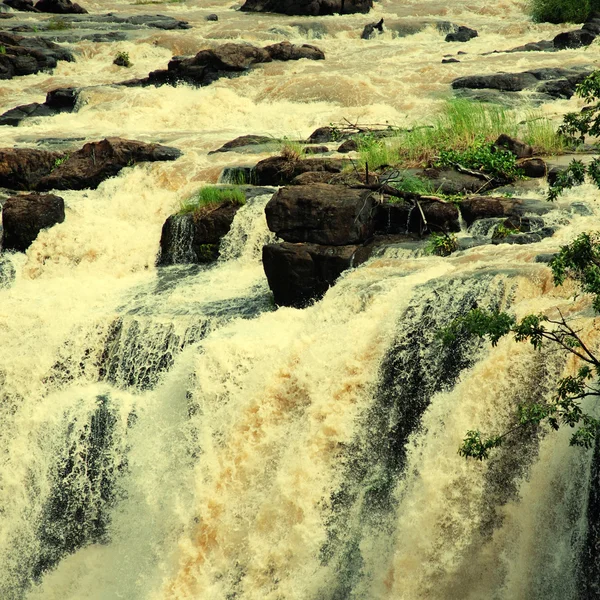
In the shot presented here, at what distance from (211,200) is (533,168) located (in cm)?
435

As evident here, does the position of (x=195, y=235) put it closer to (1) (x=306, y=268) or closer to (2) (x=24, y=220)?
(2) (x=24, y=220)

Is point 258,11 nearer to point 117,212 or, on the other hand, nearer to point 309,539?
point 117,212

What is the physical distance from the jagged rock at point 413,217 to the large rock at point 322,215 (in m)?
0.30

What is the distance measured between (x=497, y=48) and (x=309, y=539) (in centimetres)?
2079

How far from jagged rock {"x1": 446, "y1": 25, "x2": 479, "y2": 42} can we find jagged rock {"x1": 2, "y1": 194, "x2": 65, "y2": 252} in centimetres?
1748

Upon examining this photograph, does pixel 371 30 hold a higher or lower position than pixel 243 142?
higher

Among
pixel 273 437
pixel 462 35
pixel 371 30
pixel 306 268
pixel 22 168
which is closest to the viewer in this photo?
pixel 273 437

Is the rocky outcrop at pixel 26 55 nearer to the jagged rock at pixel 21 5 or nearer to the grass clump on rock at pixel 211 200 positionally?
the jagged rock at pixel 21 5

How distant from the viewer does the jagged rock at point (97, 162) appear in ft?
49.0

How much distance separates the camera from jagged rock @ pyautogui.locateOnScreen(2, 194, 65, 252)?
1326 cm

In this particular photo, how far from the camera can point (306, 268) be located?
10.0 m

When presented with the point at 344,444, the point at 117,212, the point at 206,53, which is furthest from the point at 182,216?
the point at 206,53

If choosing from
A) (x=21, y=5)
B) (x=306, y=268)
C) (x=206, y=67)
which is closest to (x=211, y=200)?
(x=306, y=268)

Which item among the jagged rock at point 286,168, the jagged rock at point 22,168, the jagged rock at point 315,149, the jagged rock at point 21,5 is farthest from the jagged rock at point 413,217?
the jagged rock at point 21,5
